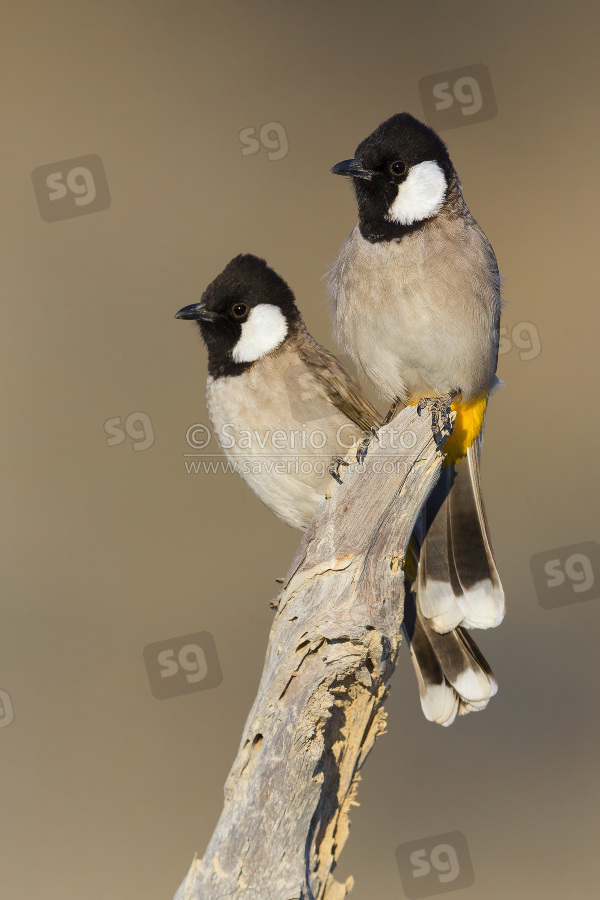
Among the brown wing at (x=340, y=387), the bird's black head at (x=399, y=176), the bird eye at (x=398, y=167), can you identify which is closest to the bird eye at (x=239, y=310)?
the brown wing at (x=340, y=387)

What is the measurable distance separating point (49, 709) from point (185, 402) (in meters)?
2.31

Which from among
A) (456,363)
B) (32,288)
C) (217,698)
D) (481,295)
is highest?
(32,288)

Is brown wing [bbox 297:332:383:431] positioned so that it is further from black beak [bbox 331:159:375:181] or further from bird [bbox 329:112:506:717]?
black beak [bbox 331:159:375:181]

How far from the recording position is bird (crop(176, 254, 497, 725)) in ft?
10.6

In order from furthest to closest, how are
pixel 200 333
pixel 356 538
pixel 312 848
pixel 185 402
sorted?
pixel 185 402
pixel 200 333
pixel 356 538
pixel 312 848

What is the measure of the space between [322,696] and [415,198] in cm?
169

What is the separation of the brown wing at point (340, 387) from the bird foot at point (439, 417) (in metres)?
0.47

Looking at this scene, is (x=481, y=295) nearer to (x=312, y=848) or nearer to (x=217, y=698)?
(x=312, y=848)

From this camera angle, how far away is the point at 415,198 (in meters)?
3.04

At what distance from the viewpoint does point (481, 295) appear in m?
3.07

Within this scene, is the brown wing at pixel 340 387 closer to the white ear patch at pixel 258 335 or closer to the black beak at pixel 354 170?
the white ear patch at pixel 258 335

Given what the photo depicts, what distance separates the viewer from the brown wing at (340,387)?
3.37m

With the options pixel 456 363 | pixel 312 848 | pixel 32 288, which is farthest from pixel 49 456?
pixel 312 848

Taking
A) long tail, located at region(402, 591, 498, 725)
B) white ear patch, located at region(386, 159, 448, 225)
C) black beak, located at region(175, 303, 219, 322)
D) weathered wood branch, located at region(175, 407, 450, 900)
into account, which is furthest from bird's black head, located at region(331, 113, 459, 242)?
long tail, located at region(402, 591, 498, 725)
